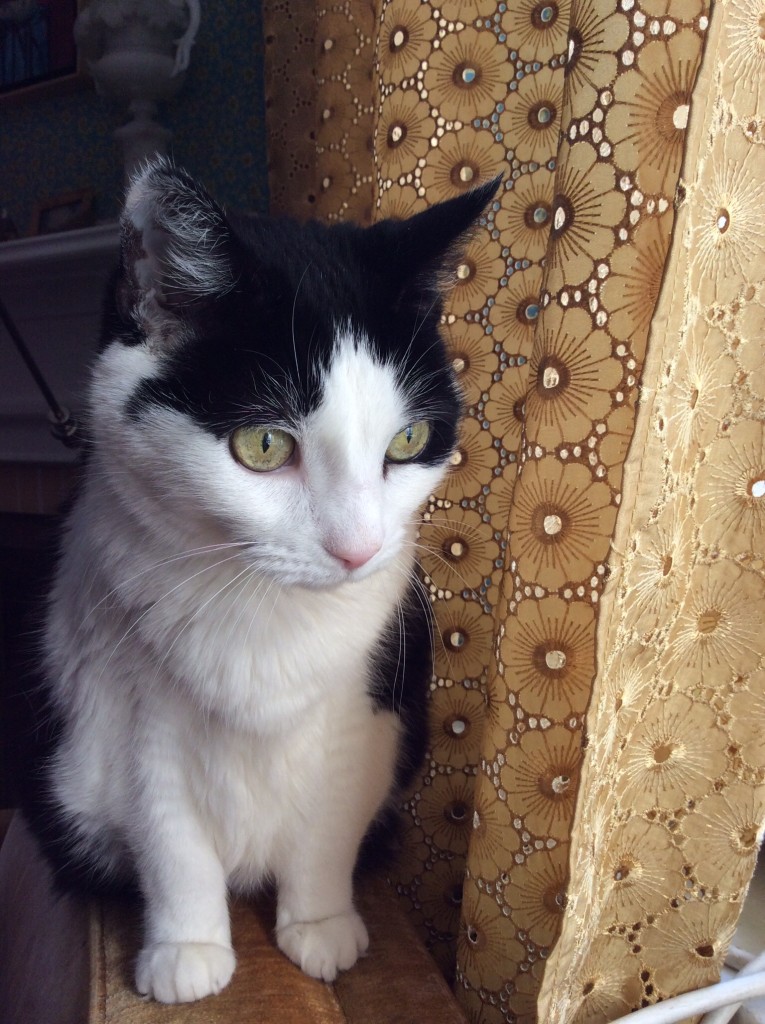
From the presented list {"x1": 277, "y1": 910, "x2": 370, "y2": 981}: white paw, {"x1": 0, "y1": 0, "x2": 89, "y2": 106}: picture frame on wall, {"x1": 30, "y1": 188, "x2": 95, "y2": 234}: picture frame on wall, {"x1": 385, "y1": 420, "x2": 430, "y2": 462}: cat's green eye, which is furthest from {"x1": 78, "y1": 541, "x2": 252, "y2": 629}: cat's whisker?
{"x1": 0, "y1": 0, "x2": 89, "y2": 106}: picture frame on wall

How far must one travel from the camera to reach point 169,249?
56 centimetres

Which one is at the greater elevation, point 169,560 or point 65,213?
point 65,213

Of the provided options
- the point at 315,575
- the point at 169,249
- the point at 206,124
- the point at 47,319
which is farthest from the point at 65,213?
the point at 315,575

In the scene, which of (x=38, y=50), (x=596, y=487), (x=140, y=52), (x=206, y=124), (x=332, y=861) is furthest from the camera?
(x=38, y=50)

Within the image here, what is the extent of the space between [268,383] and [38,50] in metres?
1.75

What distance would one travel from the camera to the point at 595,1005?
667 mm

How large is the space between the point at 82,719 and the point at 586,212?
62 cm

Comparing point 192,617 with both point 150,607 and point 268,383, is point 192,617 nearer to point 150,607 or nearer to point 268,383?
point 150,607

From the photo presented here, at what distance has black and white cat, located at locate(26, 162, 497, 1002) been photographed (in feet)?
1.86

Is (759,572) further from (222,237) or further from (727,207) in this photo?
(222,237)

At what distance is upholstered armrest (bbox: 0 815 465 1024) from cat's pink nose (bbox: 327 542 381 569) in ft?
1.33

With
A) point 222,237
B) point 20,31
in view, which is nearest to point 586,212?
point 222,237

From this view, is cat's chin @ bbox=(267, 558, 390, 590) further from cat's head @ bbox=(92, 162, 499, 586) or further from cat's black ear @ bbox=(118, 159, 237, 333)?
cat's black ear @ bbox=(118, 159, 237, 333)

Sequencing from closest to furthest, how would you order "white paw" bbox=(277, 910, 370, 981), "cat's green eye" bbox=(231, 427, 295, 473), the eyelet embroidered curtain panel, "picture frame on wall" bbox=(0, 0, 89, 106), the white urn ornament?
the eyelet embroidered curtain panel < "cat's green eye" bbox=(231, 427, 295, 473) < "white paw" bbox=(277, 910, 370, 981) < the white urn ornament < "picture frame on wall" bbox=(0, 0, 89, 106)
